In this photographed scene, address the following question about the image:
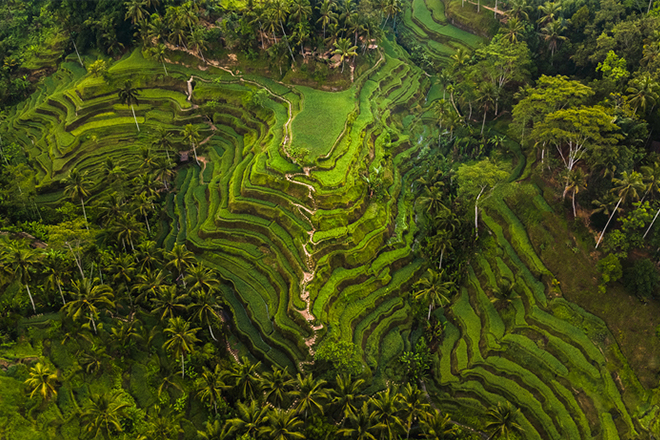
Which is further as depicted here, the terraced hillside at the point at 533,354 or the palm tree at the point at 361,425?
the terraced hillside at the point at 533,354

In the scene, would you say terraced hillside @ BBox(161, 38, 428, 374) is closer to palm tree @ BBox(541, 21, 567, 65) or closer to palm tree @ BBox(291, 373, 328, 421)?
palm tree @ BBox(291, 373, 328, 421)

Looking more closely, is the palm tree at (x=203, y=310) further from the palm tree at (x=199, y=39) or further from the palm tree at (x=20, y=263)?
the palm tree at (x=199, y=39)

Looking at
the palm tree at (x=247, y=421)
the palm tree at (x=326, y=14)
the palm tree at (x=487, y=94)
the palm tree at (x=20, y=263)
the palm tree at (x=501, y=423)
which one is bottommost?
the palm tree at (x=247, y=421)

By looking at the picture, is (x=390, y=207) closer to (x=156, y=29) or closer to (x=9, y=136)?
(x=156, y=29)

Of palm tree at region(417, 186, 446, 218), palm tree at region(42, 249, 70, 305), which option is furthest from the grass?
palm tree at region(42, 249, 70, 305)

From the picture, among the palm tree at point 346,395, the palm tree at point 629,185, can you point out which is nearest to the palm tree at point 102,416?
the palm tree at point 346,395

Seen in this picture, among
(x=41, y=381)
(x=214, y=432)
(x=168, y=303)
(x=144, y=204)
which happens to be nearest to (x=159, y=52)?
(x=144, y=204)
